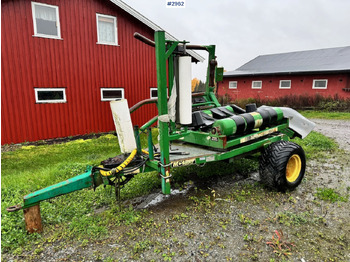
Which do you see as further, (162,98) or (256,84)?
(256,84)

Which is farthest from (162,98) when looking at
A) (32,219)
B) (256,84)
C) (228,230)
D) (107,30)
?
(256,84)

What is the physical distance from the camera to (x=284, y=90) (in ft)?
67.6

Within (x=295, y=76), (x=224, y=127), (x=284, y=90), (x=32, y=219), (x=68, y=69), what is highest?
(x=295, y=76)

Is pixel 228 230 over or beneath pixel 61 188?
beneath

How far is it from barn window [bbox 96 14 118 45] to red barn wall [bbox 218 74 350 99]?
50.2 feet

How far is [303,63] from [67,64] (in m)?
20.1

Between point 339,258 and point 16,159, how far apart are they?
729 centimetres

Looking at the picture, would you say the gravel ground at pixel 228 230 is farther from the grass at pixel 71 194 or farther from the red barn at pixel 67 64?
the red barn at pixel 67 64

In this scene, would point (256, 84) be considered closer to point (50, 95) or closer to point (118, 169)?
point (50, 95)

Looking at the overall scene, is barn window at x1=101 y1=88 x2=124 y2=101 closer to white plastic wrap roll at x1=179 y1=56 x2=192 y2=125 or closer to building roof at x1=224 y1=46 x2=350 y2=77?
white plastic wrap roll at x1=179 y1=56 x2=192 y2=125

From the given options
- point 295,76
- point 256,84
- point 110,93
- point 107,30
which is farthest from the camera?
point 256,84

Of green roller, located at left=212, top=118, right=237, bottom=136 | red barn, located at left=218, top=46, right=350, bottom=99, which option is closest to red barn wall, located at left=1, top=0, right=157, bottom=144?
green roller, located at left=212, top=118, right=237, bottom=136

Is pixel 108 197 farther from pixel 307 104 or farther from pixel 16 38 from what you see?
pixel 307 104

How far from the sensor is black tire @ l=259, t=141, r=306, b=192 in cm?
386
